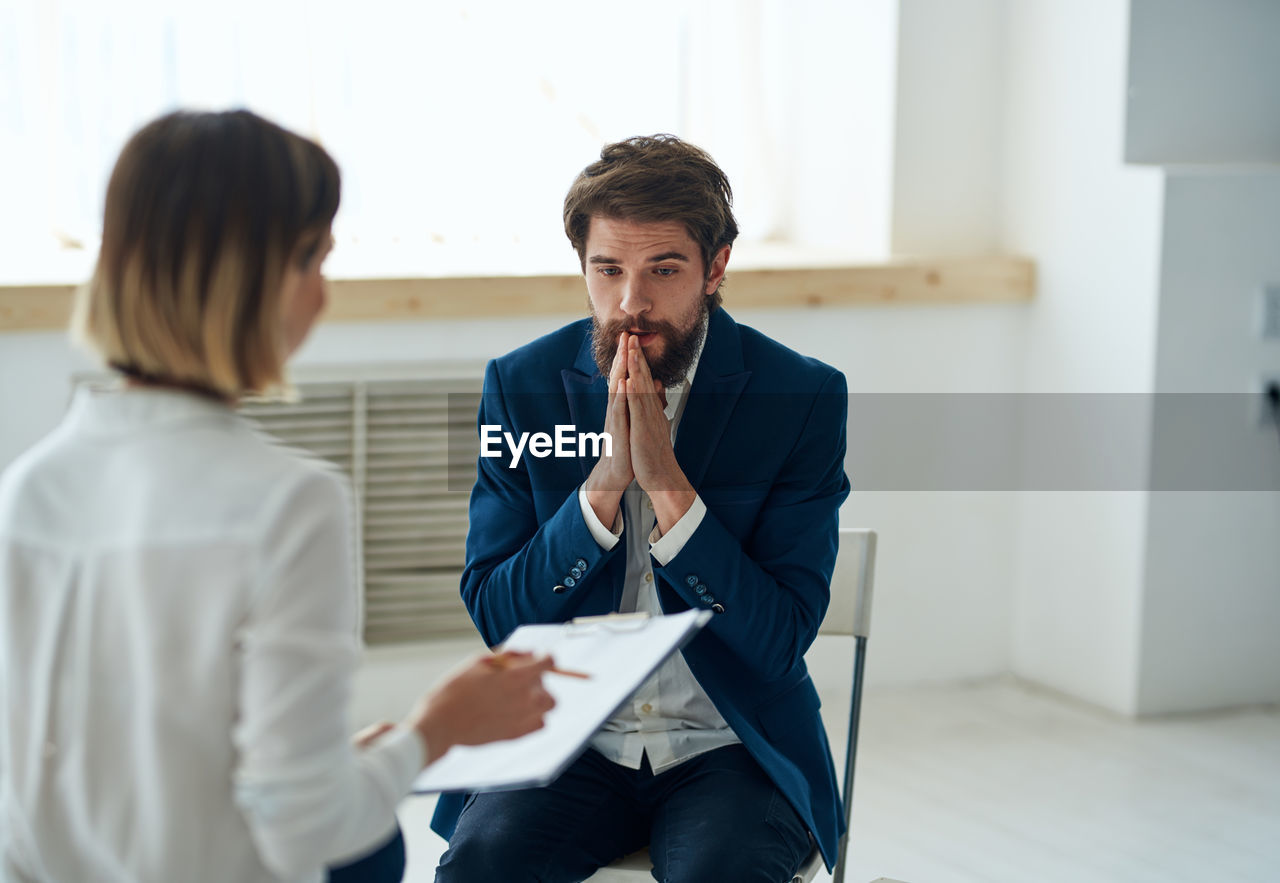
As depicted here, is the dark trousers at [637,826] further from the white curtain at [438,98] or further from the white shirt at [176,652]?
the white curtain at [438,98]

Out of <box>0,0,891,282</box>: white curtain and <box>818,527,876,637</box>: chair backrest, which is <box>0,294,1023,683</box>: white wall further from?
<box>818,527,876,637</box>: chair backrest

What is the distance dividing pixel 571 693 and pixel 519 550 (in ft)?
1.61

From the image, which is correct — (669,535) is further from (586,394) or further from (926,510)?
(926,510)

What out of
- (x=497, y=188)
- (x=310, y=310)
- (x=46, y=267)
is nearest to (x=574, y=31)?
(x=497, y=188)

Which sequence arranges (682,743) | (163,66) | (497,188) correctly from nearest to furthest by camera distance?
(682,743)
(163,66)
(497,188)

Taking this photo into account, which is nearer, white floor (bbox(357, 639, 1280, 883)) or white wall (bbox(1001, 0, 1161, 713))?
white floor (bbox(357, 639, 1280, 883))

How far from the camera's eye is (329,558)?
82 cm

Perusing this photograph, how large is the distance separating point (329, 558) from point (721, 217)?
3.00ft

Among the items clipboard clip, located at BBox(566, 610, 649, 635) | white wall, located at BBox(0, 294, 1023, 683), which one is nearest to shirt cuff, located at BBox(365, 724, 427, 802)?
clipboard clip, located at BBox(566, 610, 649, 635)

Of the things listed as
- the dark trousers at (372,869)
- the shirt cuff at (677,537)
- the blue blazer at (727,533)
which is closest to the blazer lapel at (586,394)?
the blue blazer at (727,533)

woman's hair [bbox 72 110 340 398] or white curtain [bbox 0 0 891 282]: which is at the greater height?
white curtain [bbox 0 0 891 282]

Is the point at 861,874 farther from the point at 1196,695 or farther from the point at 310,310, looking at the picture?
the point at 310,310

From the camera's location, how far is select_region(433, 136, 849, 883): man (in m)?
1.44

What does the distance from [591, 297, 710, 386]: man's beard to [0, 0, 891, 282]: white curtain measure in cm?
136
